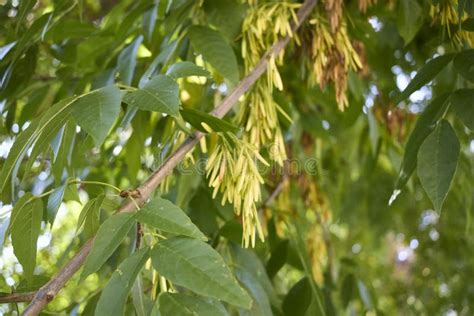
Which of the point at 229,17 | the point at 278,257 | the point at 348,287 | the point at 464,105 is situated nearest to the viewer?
the point at 464,105

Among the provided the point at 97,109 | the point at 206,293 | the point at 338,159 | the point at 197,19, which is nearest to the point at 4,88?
the point at 197,19

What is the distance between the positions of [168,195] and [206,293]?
1.76 ft

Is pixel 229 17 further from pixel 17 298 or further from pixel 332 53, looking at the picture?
pixel 17 298

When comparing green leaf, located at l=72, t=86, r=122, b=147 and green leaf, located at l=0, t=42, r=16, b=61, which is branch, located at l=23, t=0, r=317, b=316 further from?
green leaf, located at l=0, t=42, r=16, b=61

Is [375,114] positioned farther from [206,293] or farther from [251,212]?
[206,293]

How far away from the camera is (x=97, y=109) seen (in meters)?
0.56

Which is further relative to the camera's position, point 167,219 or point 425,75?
point 425,75

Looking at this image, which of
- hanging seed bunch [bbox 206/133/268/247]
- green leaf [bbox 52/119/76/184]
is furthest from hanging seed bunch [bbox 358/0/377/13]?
green leaf [bbox 52/119/76/184]

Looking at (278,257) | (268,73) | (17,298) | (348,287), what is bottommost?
(348,287)

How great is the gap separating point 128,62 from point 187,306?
0.48 m

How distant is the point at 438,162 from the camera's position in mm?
669

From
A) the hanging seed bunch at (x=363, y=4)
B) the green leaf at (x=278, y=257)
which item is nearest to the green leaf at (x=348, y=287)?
the green leaf at (x=278, y=257)

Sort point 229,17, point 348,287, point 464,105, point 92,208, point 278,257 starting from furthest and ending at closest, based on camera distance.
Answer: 1. point 348,287
2. point 278,257
3. point 229,17
4. point 464,105
5. point 92,208

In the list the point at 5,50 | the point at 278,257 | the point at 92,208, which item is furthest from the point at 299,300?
the point at 5,50
